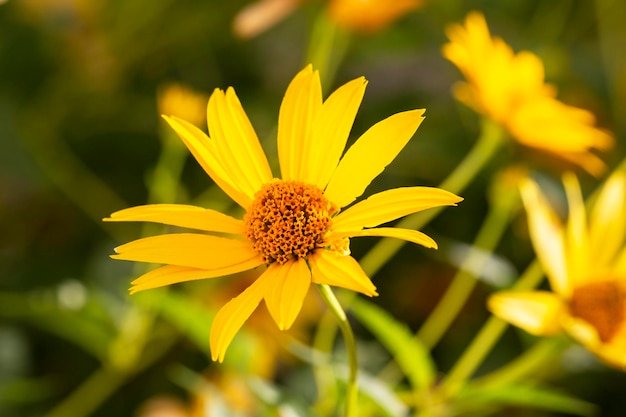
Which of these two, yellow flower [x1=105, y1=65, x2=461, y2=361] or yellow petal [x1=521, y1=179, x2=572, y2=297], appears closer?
yellow flower [x1=105, y1=65, x2=461, y2=361]

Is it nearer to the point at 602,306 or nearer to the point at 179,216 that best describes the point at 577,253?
the point at 602,306

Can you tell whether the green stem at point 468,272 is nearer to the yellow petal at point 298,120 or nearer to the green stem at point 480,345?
the green stem at point 480,345

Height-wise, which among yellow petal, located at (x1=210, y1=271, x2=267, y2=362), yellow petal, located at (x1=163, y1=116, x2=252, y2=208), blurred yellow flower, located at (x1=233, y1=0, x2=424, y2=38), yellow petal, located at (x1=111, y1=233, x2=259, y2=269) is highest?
blurred yellow flower, located at (x1=233, y1=0, x2=424, y2=38)

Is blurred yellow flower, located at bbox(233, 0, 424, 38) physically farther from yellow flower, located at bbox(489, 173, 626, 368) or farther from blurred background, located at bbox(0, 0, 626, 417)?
yellow flower, located at bbox(489, 173, 626, 368)

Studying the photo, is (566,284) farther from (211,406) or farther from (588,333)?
(211,406)

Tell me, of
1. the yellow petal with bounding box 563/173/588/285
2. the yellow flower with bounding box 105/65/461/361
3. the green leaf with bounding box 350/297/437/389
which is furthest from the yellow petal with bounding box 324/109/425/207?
the yellow petal with bounding box 563/173/588/285

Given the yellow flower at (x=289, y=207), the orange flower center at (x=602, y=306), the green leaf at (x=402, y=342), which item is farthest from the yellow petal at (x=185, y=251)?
the orange flower center at (x=602, y=306)
